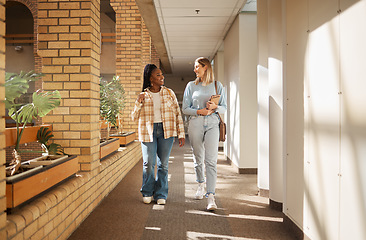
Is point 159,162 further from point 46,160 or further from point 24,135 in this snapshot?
point 24,135

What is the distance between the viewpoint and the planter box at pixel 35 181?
1.98 metres

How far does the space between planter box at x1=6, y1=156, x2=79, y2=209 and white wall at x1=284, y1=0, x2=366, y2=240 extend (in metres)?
1.88

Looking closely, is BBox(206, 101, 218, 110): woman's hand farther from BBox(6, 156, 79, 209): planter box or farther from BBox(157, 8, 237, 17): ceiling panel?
BBox(157, 8, 237, 17): ceiling panel

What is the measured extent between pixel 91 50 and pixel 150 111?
2.80 ft

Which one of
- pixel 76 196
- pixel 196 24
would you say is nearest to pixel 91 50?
pixel 76 196

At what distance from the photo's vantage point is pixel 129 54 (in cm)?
743

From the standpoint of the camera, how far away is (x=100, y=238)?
257 cm

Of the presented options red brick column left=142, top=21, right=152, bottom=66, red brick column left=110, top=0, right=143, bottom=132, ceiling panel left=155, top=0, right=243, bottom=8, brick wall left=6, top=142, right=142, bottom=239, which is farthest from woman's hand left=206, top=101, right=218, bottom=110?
red brick column left=142, top=21, right=152, bottom=66

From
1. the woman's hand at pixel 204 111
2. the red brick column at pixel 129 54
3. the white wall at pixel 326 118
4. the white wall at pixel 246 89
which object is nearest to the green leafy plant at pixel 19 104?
the woman's hand at pixel 204 111

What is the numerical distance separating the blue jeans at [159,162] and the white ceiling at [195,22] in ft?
7.97

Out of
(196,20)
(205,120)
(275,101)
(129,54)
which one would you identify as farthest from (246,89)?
(129,54)

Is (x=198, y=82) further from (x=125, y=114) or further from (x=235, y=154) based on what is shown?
(x=125, y=114)

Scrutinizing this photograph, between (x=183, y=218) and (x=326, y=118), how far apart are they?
165 centimetres

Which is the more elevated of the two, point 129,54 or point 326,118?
point 129,54
